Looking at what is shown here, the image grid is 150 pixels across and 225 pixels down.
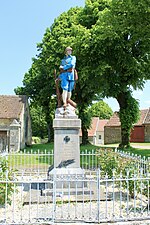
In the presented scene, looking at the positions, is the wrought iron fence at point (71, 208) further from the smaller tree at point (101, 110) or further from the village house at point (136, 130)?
the smaller tree at point (101, 110)

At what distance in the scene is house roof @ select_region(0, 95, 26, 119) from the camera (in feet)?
93.7

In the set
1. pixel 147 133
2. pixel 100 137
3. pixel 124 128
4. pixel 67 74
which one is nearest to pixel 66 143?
pixel 67 74

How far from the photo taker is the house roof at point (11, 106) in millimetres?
28547

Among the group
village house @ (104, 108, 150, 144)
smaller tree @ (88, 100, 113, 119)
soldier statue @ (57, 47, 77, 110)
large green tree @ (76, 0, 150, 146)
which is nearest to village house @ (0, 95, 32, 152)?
large green tree @ (76, 0, 150, 146)

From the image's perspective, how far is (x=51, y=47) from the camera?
90.8 ft

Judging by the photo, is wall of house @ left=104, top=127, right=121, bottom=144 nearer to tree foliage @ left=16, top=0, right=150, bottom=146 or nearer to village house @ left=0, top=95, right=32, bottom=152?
village house @ left=0, top=95, right=32, bottom=152

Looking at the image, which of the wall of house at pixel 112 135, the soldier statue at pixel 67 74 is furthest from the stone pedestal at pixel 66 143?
the wall of house at pixel 112 135

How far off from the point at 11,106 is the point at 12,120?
2.26m

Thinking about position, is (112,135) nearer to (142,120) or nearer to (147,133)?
(142,120)

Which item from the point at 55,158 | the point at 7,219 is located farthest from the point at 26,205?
the point at 55,158

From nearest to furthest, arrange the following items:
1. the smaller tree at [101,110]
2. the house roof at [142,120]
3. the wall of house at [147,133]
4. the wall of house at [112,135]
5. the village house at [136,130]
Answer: the wall of house at [147,133]
the village house at [136,130]
the house roof at [142,120]
the wall of house at [112,135]
the smaller tree at [101,110]

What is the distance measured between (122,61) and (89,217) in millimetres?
17716

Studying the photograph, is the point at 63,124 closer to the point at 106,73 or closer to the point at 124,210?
the point at 124,210

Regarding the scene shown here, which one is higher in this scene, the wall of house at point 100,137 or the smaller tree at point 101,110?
the smaller tree at point 101,110
